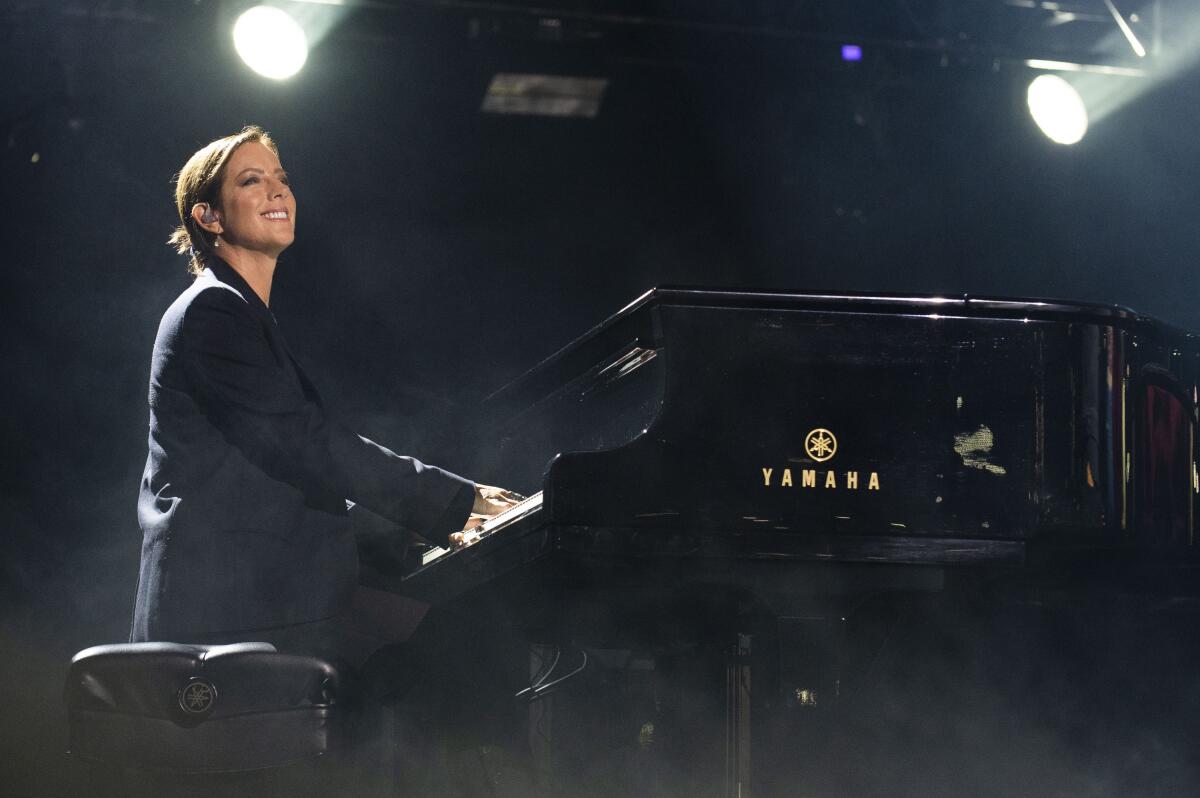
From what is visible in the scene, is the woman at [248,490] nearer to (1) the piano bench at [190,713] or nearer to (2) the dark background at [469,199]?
(1) the piano bench at [190,713]

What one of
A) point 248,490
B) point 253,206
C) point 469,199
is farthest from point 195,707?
point 469,199

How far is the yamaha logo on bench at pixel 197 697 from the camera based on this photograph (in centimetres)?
178

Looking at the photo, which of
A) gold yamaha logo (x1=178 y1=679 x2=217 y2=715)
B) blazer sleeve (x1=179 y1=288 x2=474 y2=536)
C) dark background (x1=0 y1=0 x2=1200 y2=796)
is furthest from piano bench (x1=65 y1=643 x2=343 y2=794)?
dark background (x1=0 y1=0 x2=1200 y2=796)

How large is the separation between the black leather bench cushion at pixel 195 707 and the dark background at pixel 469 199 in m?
1.68

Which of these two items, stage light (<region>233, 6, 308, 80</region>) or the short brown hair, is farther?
stage light (<region>233, 6, 308, 80</region>)

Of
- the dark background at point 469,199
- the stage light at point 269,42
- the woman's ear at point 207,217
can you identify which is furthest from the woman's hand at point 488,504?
the stage light at point 269,42

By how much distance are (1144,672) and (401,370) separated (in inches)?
113

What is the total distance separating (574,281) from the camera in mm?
4844

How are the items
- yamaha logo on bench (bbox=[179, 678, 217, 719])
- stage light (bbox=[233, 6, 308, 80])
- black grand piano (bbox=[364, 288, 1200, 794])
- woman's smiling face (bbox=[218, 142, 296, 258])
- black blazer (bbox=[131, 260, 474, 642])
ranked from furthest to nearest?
stage light (bbox=[233, 6, 308, 80]) < woman's smiling face (bbox=[218, 142, 296, 258]) < black grand piano (bbox=[364, 288, 1200, 794]) < black blazer (bbox=[131, 260, 474, 642]) < yamaha logo on bench (bbox=[179, 678, 217, 719])

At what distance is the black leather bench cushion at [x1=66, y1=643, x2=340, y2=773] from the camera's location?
1.80m

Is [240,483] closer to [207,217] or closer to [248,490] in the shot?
[248,490]

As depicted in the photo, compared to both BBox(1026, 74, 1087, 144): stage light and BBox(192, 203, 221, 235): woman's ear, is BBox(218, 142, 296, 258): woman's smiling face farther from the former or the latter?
BBox(1026, 74, 1087, 144): stage light

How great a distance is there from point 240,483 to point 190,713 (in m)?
0.50

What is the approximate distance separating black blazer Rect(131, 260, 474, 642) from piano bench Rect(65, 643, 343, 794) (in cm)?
22
